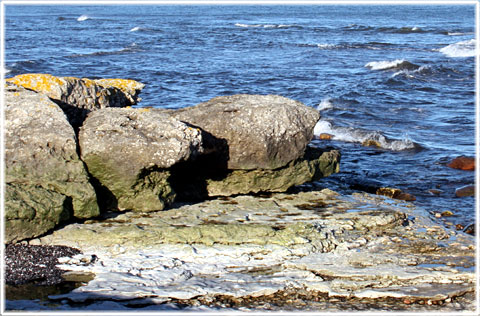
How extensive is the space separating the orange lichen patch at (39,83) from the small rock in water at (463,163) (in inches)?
345

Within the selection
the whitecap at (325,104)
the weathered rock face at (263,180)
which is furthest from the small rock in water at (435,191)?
the whitecap at (325,104)

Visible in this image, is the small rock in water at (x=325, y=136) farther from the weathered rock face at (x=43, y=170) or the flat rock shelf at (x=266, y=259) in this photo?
the weathered rock face at (x=43, y=170)

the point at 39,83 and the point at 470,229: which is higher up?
the point at 39,83

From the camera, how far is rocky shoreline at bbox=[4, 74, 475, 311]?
6.63 meters

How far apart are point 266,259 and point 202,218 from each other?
147 centimetres

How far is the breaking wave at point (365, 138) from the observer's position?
15.1 meters

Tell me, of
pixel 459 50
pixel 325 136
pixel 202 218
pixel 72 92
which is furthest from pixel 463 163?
pixel 459 50

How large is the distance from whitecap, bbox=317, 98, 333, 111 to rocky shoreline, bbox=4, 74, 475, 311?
9.55m

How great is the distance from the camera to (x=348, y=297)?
21.7 ft

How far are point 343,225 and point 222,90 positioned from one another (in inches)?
549

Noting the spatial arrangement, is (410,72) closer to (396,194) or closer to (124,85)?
(396,194)

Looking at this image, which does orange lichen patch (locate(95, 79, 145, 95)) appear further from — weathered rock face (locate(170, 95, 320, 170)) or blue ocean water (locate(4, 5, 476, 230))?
blue ocean water (locate(4, 5, 476, 230))

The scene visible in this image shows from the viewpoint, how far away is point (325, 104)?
20078 mm

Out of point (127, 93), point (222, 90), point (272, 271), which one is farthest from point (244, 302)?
point (222, 90)
